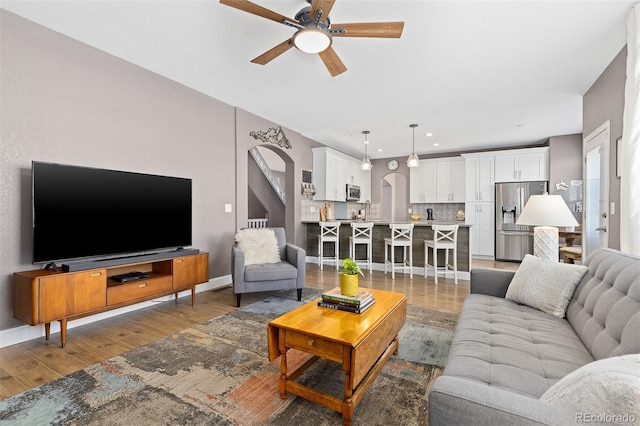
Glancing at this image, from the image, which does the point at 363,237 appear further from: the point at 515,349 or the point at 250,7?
the point at 250,7

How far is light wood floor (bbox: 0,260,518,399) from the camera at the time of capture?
7.01 feet

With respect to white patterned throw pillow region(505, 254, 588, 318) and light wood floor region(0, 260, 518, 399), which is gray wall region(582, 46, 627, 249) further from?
light wood floor region(0, 260, 518, 399)

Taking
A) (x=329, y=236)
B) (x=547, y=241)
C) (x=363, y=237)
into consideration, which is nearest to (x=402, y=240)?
(x=363, y=237)

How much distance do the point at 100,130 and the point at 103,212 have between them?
34.1 inches

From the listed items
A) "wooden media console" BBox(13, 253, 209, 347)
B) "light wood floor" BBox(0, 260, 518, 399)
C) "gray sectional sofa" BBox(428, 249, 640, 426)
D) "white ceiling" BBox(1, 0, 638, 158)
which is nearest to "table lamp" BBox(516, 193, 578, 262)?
"gray sectional sofa" BBox(428, 249, 640, 426)

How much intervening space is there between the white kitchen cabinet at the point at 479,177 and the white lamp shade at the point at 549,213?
15.4ft

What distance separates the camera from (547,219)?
8.80 feet

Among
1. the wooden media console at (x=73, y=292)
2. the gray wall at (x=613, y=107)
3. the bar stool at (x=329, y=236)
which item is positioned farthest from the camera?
the bar stool at (x=329, y=236)

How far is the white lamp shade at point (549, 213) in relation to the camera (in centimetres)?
264

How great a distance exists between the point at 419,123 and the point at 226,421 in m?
5.20

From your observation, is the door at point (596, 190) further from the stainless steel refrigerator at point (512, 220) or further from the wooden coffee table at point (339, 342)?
the wooden coffee table at point (339, 342)

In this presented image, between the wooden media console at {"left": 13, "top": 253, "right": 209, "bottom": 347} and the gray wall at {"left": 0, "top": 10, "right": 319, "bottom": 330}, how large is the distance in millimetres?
298

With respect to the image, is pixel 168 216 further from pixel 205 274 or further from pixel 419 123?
pixel 419 123

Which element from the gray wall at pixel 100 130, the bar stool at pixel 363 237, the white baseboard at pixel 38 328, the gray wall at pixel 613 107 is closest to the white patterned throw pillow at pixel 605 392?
the gray wall at pixel 613 107
